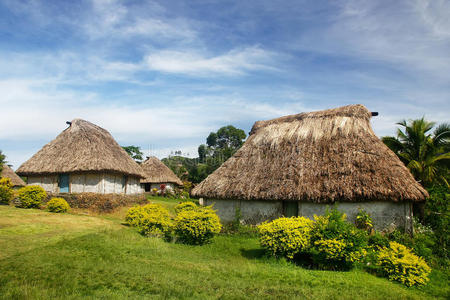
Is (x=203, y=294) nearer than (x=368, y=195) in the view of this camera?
Yes

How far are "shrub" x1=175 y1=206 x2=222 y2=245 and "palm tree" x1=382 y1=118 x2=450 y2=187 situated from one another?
1041 cm

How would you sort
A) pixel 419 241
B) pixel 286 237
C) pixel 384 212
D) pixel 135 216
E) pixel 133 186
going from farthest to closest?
1. pixel 133 186
2. pixel 135 216
3. pixel 384 212
4. pixel 419 241
5. pixel 286 237

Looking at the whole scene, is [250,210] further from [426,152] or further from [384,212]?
[426,152]

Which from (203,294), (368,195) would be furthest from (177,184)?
Answer: (203,294)

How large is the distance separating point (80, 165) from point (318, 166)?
1423 centimetres

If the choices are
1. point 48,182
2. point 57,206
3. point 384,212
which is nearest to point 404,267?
point 384,212

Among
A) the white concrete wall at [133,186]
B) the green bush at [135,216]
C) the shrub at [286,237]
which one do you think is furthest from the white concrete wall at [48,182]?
the shrub at [286,237]

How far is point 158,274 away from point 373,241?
792 cm

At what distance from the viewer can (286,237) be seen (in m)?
8.62

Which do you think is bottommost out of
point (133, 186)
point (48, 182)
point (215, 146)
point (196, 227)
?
point (196, 227)

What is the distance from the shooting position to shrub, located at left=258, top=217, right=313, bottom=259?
28.1ft

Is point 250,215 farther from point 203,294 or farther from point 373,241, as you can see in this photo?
point 203,294

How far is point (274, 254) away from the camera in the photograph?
29.0 ft

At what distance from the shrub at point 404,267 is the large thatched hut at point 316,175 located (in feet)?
11.8
